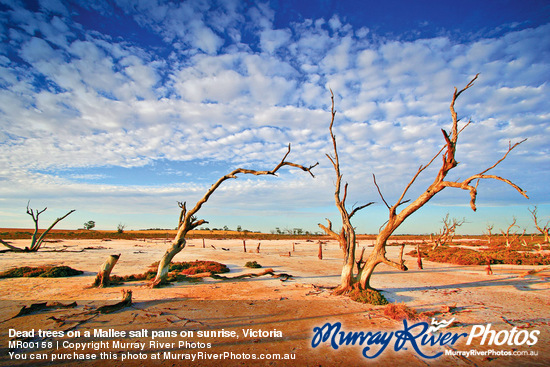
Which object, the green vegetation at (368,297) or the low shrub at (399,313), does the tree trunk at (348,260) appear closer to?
the green vegetation at (368,297)

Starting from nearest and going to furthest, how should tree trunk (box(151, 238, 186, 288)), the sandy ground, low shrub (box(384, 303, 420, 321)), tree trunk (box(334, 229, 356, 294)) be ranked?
the sandy ground
low shrub (box(384, 303, 420, 321))
tree trunk (box(334, 229, 356, 294))
tree trunk (box(151, 238, 186, 288))

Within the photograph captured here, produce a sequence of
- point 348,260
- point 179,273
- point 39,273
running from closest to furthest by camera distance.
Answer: point 348,260
point 39,273
point 179,273

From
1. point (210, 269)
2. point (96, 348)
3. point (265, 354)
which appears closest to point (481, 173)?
point (265, 354)

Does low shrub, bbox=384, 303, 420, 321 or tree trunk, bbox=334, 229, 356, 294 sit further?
tree trunk, bbox=334, 229, 356, 294

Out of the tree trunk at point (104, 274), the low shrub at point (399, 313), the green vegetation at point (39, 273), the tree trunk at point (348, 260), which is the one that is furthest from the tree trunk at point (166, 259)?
the low shrub at point (399, 313)

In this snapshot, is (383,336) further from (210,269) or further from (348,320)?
(210,269)

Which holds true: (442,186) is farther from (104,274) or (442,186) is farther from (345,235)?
(104,274)

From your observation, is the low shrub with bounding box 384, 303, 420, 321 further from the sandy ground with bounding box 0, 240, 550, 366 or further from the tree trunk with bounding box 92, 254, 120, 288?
the tree trunk with bounding box 92, 254, 120, 288

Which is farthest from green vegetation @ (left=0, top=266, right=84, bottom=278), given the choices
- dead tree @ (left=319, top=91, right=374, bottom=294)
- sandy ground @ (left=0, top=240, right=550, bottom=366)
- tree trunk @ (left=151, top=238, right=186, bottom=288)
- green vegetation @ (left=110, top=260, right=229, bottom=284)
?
dead tree @ (left=319, top=91, right=374, bottom=294)

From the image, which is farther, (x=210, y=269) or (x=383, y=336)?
(x=210, y=269)

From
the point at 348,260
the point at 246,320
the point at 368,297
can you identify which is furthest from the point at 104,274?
the point at 368,297

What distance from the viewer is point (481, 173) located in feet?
25.4

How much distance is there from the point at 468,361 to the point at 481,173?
5202mm

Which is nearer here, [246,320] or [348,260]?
[246,320]
